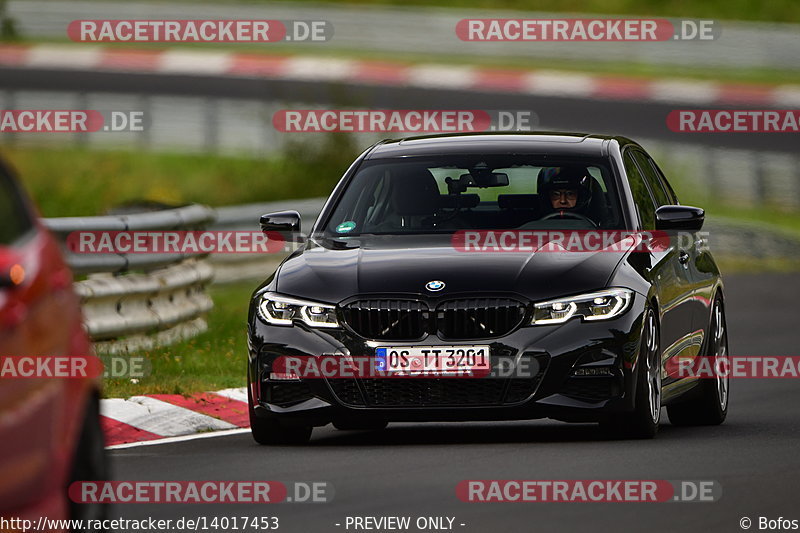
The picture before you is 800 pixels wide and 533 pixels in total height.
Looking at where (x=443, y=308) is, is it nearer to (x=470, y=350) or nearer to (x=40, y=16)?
(x=470, y=350)

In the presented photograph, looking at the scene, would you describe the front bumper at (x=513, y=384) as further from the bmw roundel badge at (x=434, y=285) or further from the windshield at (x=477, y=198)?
the windshield at (x=477, y=198)

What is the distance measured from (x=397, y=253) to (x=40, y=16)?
92.7ft

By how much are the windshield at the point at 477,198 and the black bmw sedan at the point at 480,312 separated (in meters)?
0.01

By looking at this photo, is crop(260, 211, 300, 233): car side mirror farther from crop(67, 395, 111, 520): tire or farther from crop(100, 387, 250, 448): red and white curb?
crop(67, 395, 111, 520): tire

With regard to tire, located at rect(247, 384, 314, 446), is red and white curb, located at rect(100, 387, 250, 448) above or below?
below

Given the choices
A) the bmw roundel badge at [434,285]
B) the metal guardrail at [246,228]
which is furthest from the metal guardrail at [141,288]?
the bmw roundel badge at [434,285]

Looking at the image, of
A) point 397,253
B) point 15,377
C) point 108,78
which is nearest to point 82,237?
point 397,253

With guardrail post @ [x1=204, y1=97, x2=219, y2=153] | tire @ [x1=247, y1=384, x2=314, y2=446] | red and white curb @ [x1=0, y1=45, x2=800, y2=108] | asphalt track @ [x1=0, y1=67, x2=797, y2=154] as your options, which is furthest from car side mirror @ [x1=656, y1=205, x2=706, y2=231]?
red and white curb @ [x1=0, y1=45, x2=800, y2=108]

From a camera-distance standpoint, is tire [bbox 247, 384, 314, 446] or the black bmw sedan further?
tire [bbox 247, 384, 314, 446]

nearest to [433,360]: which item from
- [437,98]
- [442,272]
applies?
[442,272]

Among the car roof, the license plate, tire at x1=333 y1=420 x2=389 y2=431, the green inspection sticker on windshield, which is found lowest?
tire at x1=333 y1=420 x2=389 y2=431

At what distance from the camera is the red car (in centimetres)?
599

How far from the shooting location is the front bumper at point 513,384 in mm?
10430

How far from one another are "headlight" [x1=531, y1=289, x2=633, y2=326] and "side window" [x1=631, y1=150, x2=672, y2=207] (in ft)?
7.10
